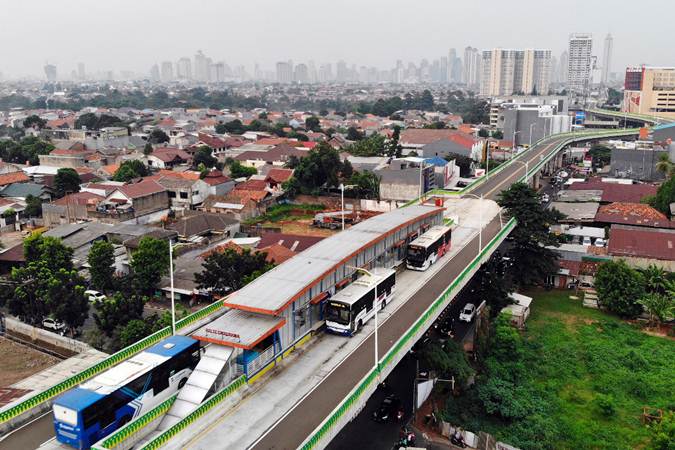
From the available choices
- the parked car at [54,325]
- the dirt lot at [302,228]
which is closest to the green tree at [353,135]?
the dirt lot at [302,228]

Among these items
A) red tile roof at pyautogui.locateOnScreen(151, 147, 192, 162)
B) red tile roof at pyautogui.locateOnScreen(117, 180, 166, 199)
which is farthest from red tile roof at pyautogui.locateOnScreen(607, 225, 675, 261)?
red tile roof at pyautogui.locateOnScreen(151, 147, 192, 162)

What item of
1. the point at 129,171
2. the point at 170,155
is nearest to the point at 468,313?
the point at 129,171

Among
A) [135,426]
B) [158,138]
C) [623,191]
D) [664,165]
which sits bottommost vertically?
[623,191]

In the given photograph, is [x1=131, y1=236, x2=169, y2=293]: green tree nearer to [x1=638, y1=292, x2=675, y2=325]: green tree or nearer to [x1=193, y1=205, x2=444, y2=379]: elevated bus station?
[x1=193, y1=205, x2=444, y2=379]: elevated bus station

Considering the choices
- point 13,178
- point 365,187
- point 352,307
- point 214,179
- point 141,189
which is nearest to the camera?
point 352,307

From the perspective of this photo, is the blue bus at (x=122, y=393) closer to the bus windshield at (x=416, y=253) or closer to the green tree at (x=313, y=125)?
the bus windshield at (x=416, y=253)

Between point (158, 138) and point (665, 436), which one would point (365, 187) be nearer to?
point (665, 436)
